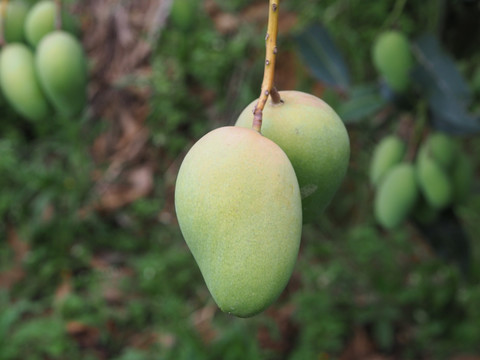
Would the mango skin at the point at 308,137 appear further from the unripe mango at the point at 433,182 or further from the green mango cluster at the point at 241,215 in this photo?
the unripe mango at the point at 433,182

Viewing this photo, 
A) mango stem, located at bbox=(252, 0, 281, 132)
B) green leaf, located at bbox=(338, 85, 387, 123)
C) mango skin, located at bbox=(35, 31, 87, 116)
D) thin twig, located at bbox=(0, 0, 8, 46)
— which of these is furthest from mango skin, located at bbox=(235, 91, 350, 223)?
green leaf, located at bbox=(338, 85, 387, 123)

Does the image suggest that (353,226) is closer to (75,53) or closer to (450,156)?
(450,156)

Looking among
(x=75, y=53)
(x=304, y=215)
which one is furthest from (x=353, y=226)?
(x=304, y=215)

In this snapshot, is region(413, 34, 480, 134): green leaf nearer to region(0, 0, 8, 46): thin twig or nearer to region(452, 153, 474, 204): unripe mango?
region(452, 153, 474, 204): unripe mango

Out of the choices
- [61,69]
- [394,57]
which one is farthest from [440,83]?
[61,69]

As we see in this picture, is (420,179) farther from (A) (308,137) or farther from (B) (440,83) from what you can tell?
(A) (308,137)
